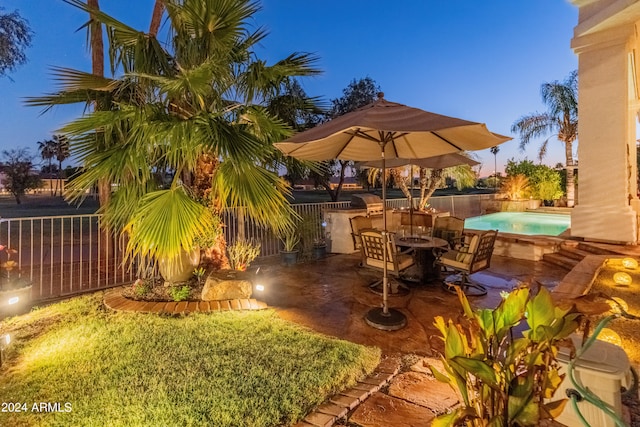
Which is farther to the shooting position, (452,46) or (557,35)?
(452,46)

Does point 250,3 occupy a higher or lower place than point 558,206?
higher

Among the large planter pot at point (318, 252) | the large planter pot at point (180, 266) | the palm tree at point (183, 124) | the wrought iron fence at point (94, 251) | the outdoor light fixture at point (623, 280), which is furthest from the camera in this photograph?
the large planter pot at point (318, 252)

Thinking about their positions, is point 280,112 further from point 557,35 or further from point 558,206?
point 557,35

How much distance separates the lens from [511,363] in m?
1.42

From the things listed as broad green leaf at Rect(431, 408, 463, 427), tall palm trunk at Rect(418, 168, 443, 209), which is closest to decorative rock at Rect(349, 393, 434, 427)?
broad green leaf at Rect(431, 408, 463, 427)

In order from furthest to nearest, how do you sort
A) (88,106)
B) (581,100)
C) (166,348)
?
(581,100) → (88,106) → (166,348)

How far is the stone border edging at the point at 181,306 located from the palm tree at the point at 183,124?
0.63 metres

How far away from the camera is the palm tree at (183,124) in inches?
141

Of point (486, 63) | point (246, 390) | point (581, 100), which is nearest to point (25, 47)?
point (246, 390)

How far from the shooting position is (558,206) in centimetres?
1438

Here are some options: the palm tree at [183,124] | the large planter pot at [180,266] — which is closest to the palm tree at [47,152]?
the palm tree at [183,124]

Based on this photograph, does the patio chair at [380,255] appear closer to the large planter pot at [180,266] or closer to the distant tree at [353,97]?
the large planter pot at [180,266]

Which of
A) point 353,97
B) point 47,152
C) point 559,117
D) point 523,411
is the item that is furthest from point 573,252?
point 47,152

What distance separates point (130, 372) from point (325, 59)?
436 centimetres
